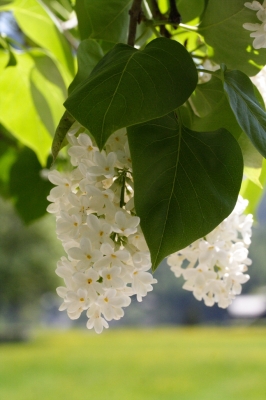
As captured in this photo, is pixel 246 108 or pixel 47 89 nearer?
pixel 246 108

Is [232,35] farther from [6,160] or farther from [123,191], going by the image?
[6,160]

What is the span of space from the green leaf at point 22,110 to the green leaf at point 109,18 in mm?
134

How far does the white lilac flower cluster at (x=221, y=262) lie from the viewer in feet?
0.84

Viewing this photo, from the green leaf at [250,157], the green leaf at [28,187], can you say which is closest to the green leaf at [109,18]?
the green leaf at [250,157]

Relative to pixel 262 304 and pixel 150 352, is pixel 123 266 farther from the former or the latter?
pixel 150 352

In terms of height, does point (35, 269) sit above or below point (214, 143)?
below

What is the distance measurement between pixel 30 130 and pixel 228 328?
6.83m

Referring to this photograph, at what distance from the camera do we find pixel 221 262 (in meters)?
0.26

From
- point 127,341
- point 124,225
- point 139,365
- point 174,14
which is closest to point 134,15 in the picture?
point 174,14

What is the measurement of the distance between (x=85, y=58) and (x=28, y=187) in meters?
0.25

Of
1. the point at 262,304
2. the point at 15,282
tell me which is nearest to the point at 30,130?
the point at 262,304

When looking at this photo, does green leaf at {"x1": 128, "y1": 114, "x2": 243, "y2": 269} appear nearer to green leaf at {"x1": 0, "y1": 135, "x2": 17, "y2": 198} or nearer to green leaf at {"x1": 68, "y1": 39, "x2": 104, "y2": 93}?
green leaf at {"x1": 68, "y1": 39, "x2": 104, "y2": 93}

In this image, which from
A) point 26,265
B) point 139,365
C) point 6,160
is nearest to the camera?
point 6,160

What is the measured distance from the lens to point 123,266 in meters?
0.20
